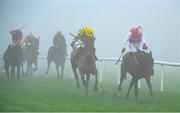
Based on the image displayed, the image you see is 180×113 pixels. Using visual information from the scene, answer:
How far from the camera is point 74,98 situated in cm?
1135

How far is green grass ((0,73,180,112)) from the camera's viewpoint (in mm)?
10219

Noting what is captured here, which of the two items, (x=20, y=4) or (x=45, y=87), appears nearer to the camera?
(x=45, y=87)

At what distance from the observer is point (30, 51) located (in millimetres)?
16188

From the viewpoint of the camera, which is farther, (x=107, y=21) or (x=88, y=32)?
(x=107, y=21)

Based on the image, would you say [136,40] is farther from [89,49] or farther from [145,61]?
[89,49]

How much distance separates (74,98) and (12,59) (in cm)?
371

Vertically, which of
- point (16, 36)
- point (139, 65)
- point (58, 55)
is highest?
point (16, 36)

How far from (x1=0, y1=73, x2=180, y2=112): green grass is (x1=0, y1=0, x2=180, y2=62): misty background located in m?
1.69

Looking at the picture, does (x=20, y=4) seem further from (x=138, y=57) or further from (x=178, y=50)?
(x=178, y=50)

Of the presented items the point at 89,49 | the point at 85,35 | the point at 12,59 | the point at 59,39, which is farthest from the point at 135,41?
the point at 59,39

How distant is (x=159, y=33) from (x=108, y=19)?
72.7 inches

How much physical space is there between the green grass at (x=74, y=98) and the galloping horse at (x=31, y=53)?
1831 mm

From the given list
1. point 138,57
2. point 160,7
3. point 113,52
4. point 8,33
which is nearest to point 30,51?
point 8,33

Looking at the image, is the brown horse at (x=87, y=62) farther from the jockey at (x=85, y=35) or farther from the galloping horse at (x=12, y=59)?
the galloping horse at (x=12, y=59)
